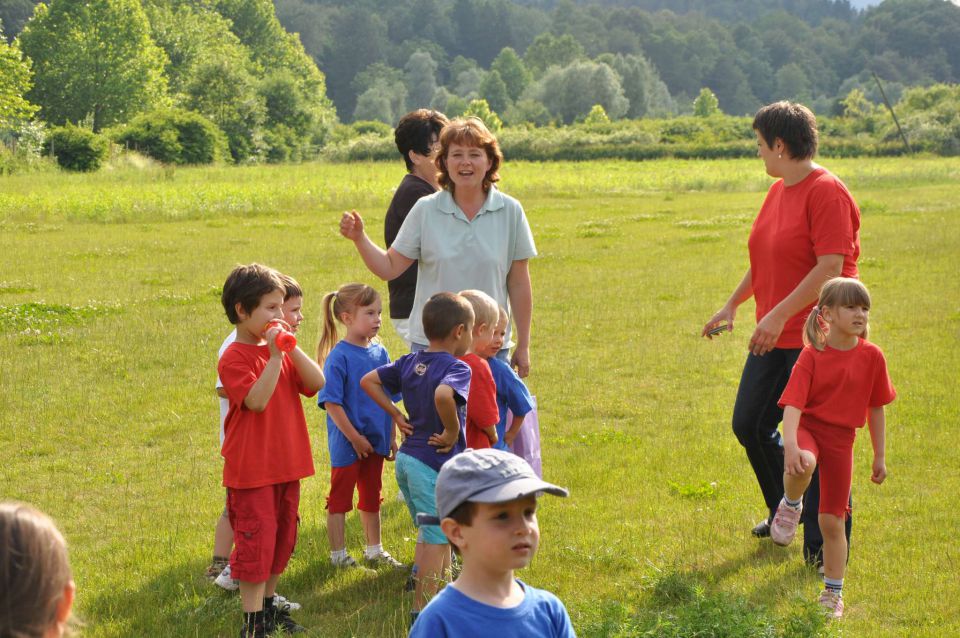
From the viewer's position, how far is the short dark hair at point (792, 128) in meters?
5.94

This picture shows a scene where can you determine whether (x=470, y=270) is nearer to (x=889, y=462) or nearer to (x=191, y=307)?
(x=889, y=462)

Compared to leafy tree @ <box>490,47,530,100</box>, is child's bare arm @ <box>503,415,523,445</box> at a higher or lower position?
lower

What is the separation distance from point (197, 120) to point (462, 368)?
5577 cm

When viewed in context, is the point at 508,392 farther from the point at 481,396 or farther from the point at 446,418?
the point at 446,418

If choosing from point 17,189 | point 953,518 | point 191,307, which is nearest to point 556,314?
point 191,307

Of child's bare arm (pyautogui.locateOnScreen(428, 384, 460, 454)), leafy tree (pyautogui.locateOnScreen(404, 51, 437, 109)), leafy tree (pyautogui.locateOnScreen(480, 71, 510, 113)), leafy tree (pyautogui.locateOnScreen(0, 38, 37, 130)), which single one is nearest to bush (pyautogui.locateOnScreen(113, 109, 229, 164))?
leafy tree (pyautogui.locateOnScreen(0, 38, 37, 130))

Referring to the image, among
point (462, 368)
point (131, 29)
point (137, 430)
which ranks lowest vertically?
point (137, 430)

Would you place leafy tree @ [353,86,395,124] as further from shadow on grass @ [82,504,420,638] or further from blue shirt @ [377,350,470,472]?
blue shirt @ [377,350,470,472]

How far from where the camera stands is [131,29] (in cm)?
8250

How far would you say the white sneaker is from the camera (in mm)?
5754

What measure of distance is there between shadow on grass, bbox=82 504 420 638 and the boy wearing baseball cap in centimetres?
224

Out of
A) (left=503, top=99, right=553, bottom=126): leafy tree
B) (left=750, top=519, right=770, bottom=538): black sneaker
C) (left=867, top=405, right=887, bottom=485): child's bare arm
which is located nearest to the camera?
(left=867, top=405, right=887, bottom=485): child's bare arm

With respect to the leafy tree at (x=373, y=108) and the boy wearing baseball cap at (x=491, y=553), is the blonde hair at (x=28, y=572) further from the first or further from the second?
the leafy tree at (x=373, y=108)

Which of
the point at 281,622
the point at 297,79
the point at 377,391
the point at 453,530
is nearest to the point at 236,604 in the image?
the point at 281,622
